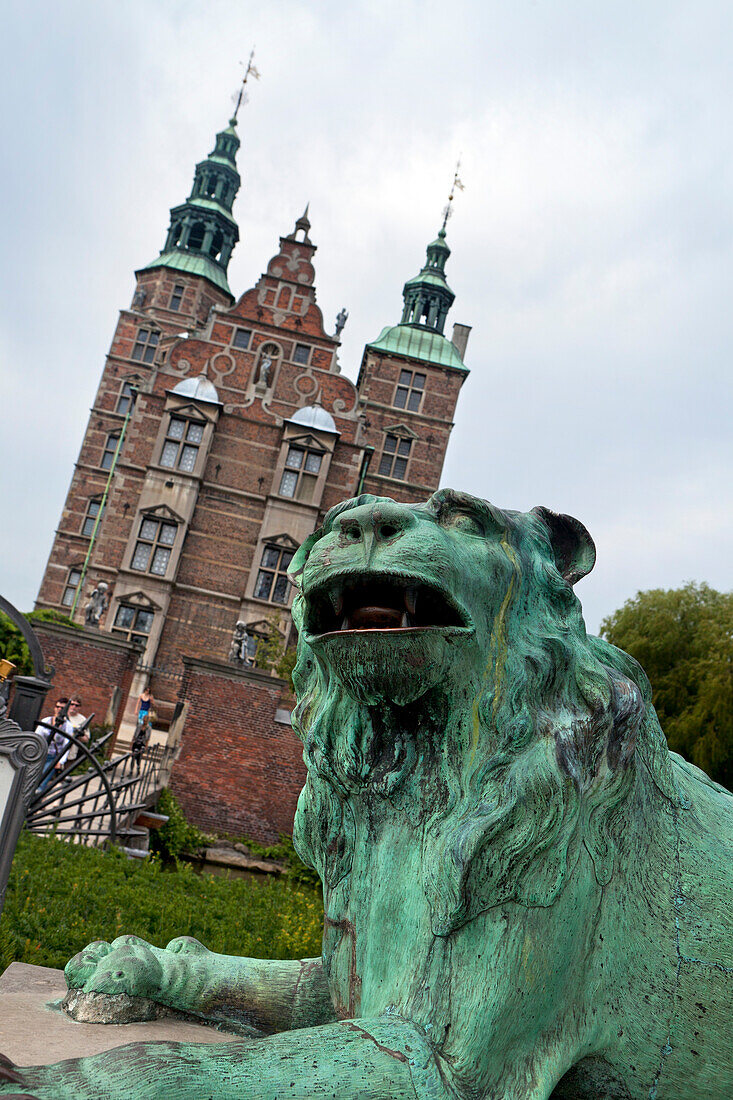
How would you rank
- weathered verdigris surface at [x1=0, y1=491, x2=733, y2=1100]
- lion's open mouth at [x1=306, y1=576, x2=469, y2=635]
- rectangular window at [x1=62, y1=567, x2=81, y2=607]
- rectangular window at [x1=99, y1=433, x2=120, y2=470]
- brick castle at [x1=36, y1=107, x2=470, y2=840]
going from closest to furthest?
weathered verdigris surface at [x1=0, y1=491, x2=733, y2=1100]
lion's open mouth at [x1=306, y1=576, x2=469, y2=635]
brick castle at [x1=36, y1=107, x2=470, y2=840]
rectangular window at [x1=62, y1=567, x2=81, y2=607]
rectangular window at [x1=99, y1=433, x2=120, y2=470]

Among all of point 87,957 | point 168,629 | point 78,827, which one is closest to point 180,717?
point 78,827

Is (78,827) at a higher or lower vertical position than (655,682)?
lower

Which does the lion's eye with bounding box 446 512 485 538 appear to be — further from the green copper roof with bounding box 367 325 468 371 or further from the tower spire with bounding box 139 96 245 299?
the tower spire with bounding box 139 96 245 299

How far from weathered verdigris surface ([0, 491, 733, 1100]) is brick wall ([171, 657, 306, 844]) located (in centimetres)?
1376

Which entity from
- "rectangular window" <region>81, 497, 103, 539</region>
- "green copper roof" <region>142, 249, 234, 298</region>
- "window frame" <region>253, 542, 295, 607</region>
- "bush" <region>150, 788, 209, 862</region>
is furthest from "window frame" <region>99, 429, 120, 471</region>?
"bush" <region>150, 788, 209, 862</region>

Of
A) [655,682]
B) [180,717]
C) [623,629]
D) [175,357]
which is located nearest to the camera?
[180,717]

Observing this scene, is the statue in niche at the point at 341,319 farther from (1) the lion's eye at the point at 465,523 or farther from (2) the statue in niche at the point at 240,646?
(1) the lion's eye at the point at 465,523

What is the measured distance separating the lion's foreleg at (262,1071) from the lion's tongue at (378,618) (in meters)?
0.70

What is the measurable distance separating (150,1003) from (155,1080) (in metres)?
0.73

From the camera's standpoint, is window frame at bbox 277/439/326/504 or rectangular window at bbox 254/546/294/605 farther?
window frame at bbox 277/439/326/504

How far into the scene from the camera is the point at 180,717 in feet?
54.0

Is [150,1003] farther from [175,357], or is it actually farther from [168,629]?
[175,357]

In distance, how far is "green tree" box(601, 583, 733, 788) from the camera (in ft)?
65.7

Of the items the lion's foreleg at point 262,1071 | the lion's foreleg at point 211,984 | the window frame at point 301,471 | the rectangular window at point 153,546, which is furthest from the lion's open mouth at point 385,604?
the window frame at point 301,471
